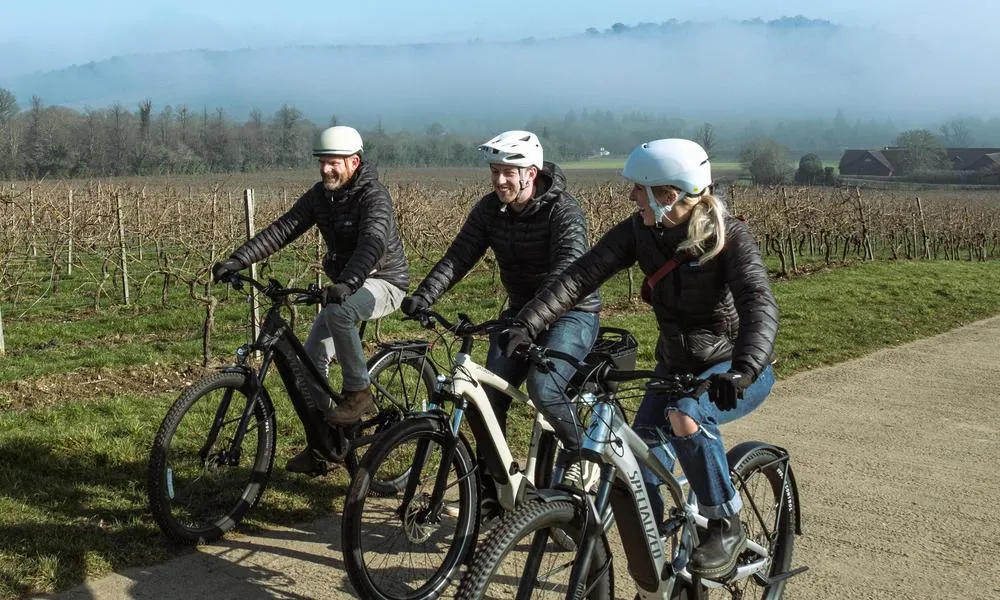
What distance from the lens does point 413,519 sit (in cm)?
435

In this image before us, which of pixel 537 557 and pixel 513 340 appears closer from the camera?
pixel 537 557

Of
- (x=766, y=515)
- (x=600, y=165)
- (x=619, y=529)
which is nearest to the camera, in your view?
(x=619, y=529)

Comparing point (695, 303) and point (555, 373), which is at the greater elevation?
point (695, 303)

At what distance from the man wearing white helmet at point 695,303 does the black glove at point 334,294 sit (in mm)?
1307

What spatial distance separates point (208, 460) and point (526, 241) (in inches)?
72.4

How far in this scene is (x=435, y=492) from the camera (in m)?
4.26

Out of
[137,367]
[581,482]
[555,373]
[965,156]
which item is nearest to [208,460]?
[555,373]

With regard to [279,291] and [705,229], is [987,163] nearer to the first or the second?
[279,291]

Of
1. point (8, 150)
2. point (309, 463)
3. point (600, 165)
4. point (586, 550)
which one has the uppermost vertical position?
point (8, 150)

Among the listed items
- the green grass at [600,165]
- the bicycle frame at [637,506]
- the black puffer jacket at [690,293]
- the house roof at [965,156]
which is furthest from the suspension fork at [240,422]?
the green grass at [600,165]

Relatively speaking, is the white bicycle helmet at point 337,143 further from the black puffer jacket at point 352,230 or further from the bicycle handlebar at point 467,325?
the bicycle handlebar at point 467,325

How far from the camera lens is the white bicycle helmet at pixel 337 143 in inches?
214

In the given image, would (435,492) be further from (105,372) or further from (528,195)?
(105,372)

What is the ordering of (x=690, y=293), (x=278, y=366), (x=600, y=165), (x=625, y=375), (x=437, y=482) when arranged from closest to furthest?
(x=625, y=375) < (x=690, y=293) < (x=437, y=482) < (x=278, y=366) < (x=600, y=165)
